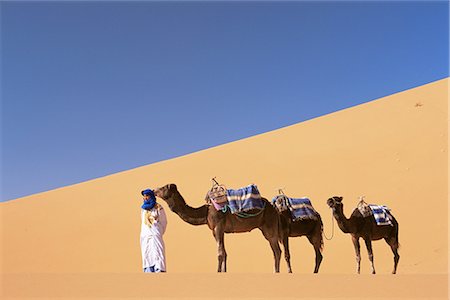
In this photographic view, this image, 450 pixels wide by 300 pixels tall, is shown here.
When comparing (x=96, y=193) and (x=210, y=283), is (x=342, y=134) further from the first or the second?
(x=210, y=283)

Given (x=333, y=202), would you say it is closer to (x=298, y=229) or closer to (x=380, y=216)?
(x=298, y=229)

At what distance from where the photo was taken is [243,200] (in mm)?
11914

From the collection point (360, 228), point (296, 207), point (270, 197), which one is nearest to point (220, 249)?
point (296, 207)

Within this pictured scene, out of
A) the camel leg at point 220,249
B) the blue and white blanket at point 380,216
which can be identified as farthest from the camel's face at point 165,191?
the blue and white blanket at point 380,216

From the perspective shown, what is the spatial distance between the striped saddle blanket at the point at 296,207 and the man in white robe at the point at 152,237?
3.10 metres

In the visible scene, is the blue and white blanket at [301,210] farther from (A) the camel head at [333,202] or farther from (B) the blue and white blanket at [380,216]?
(B) the blue and white blanket at [380,216]

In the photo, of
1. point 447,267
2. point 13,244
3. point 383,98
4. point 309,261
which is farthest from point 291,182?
point 383,98

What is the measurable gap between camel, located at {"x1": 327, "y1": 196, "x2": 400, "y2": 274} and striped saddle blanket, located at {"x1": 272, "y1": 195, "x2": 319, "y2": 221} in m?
0.62

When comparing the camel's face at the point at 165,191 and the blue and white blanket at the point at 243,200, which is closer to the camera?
the camel's face at the point at 165,191

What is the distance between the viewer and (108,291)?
7566mm

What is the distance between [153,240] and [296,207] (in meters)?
3.71

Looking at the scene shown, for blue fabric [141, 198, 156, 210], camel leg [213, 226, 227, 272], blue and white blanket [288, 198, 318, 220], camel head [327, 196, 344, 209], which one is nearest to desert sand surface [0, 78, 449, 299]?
blue and white blanket [288, 198, 318, 220]

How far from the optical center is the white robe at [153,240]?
36.3ft

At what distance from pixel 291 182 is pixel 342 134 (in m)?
6.76
